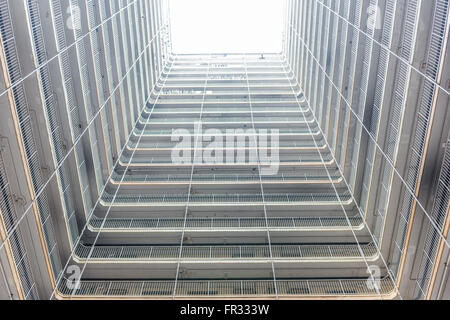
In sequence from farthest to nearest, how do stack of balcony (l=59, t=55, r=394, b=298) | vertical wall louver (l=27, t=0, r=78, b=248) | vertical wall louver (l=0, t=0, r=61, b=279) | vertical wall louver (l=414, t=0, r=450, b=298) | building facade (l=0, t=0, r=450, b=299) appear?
stack of balcony (l=59, t=55, r=394, b=298) → vertical wall louver (l=27, t=0, r=78, b=248) → building facade (l=0, t=0, r=450, b=299) → vertical wall louver (l=414, t=0, r=450, b=298) → vertical wall louver (l=0, t=0, r=61, b=279)

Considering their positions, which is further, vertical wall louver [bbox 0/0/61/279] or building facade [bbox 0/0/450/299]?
building facade [bbox 0/0/450/299]

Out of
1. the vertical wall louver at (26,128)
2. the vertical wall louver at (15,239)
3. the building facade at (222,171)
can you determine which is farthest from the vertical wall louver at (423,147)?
the vertical wall louver at (15,239)

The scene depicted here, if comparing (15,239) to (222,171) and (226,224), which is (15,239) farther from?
(222,171)

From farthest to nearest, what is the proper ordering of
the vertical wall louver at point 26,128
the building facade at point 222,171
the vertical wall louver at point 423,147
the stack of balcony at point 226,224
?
the stack of balcony at point 226,224, the building facade at point 222,171, the vertical wall louver at point 423,147, the vertical wall louver at point 26,128

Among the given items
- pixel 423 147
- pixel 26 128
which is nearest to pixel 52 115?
pixel 26 128

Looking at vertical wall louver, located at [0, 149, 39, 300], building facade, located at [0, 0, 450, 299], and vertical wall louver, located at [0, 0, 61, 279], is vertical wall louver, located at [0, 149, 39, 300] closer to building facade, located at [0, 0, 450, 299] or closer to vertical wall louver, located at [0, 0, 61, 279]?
building facade, located at [0, 0, 450, 299]

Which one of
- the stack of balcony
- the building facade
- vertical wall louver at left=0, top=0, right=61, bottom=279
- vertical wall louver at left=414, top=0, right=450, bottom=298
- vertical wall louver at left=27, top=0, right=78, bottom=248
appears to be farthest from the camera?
the stack of balcony

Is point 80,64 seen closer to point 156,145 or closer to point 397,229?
point 156,145

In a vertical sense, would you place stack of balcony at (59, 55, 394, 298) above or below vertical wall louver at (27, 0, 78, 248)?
below

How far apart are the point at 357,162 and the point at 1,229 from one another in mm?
7395

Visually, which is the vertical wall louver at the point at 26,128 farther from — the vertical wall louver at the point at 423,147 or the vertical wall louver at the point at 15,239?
the vertical wall louver at the point at 423,147

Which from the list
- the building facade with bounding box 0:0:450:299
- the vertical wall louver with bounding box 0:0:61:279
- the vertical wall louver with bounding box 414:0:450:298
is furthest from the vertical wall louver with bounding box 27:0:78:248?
the vertical wall louver with bounding box 414:0:450:298

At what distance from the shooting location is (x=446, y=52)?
5027 millimetres
